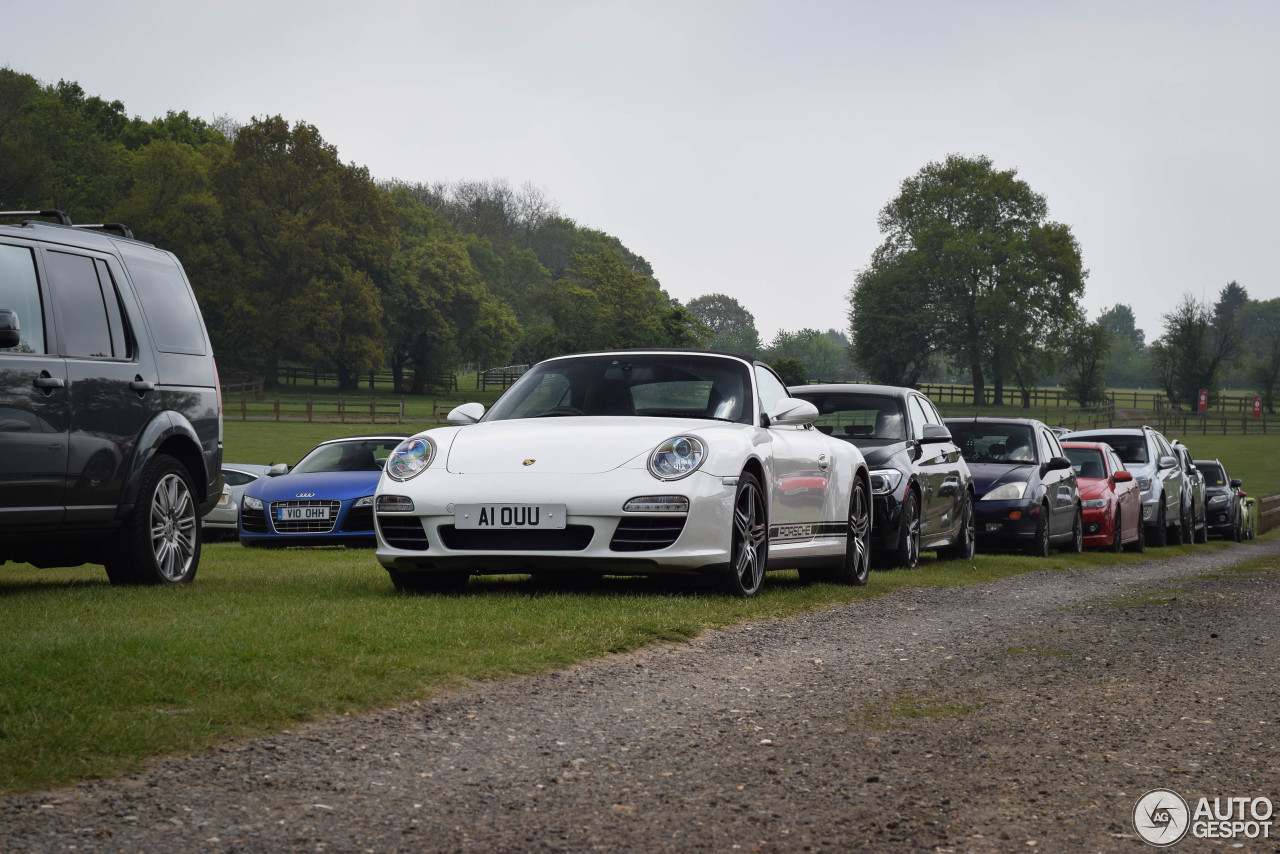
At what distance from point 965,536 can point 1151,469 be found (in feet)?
32.4

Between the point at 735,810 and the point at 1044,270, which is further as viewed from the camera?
the point at 1044,270

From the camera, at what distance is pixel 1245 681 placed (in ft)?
21.2

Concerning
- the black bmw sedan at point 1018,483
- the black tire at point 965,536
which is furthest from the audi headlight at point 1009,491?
the black tire at point 965,536

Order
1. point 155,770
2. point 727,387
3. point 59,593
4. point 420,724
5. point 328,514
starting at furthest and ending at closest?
point 328,514, point 727,387, point 59,593, point 420,724, point 155,770

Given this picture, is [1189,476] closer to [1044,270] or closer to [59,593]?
[59,593]

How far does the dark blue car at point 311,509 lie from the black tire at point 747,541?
8.88m

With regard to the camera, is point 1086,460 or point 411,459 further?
point 1086,460

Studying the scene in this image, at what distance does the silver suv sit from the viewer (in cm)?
2398

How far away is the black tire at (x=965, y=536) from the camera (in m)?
15.5

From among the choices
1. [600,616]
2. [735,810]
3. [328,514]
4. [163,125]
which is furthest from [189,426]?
[163,125]

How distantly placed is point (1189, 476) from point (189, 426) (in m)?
23.2

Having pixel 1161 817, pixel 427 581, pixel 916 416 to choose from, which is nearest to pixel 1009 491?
pixel 916 416

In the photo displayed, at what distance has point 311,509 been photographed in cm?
1742

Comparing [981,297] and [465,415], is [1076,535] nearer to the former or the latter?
[465,415]
